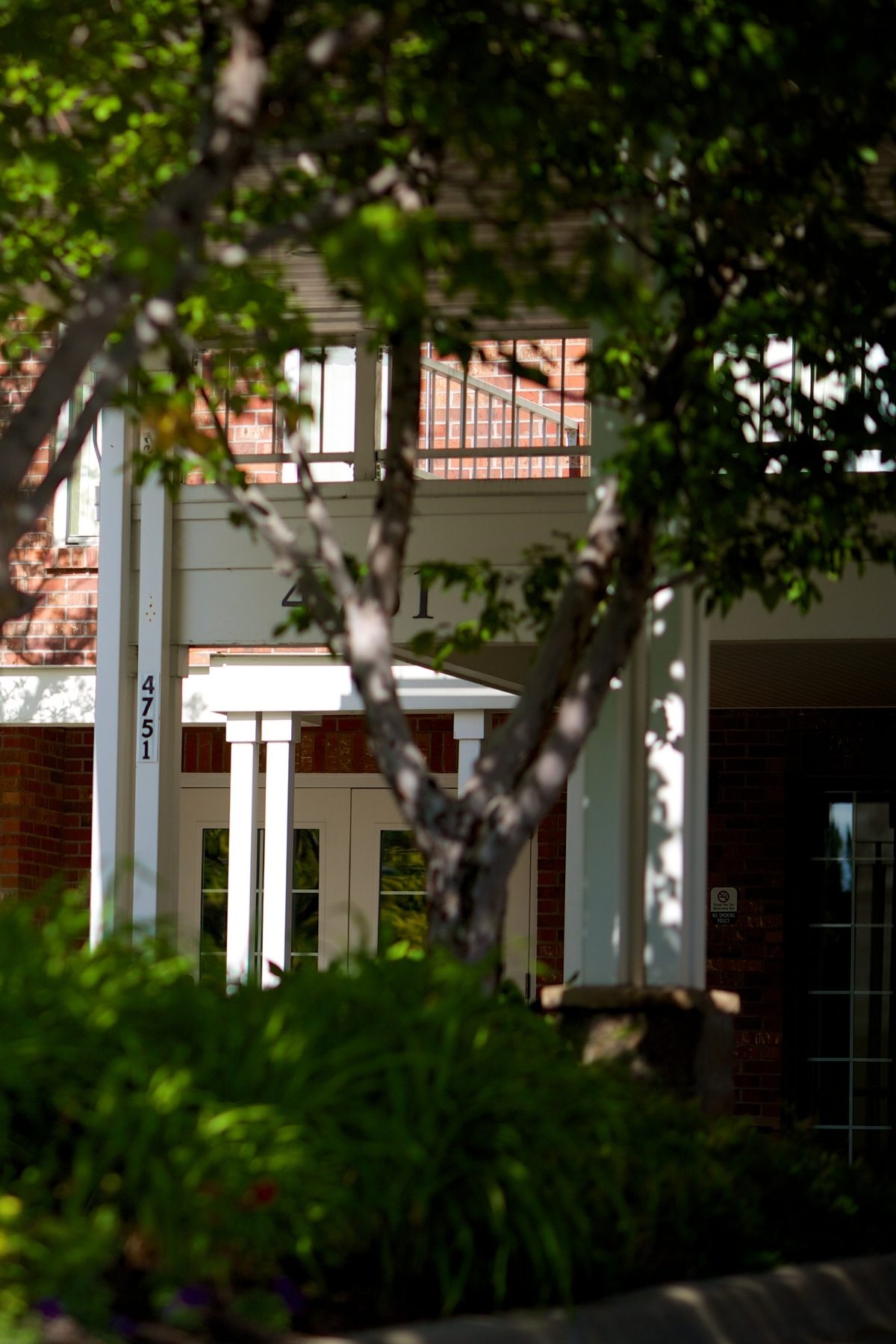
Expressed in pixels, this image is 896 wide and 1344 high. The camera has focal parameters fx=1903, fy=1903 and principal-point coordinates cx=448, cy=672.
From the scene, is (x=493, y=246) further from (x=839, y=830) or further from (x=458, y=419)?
(x=458, y=419)

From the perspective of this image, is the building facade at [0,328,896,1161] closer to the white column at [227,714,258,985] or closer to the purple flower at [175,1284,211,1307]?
the white column at [227,714,258,985]

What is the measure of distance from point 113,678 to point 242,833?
2.16 meters

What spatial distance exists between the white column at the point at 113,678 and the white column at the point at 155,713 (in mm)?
66

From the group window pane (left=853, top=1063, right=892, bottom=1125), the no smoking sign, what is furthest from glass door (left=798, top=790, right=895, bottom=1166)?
the no smoking sign

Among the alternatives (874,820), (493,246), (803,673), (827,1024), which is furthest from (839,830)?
(493,246)

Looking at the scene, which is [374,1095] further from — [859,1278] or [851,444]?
[851,444]

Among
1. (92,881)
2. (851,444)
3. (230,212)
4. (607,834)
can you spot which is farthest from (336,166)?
(92,881)

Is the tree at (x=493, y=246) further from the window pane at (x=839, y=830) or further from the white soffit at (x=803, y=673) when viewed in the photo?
the window pane at (x=839, y=830)

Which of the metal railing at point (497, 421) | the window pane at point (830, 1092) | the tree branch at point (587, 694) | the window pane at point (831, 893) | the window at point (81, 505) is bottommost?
the window pane at point (830, 1092)

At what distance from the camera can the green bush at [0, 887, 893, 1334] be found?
335 cm

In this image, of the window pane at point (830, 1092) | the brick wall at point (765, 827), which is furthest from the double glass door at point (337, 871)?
the window pane at point (830, 1092)

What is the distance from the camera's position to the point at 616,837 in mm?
6145

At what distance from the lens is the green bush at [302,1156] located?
335 centimetres

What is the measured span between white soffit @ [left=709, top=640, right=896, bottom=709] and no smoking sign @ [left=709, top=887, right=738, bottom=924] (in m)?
1.24
